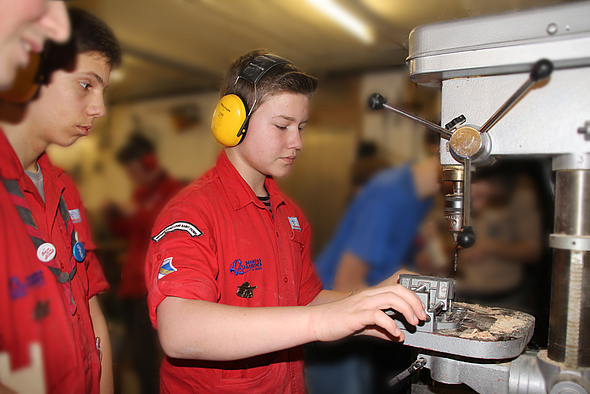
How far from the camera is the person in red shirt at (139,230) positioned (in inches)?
44.9

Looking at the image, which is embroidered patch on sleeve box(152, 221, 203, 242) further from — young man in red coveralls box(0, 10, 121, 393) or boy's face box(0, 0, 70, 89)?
boy's face box(0, 0, 70, 89)

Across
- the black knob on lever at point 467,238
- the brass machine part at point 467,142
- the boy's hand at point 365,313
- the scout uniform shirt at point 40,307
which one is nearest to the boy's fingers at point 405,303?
the boy's hand at point 365,313

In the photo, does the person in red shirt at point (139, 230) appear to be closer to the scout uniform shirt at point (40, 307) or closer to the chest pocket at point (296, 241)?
the scout uniform shirt at point (40, 307)

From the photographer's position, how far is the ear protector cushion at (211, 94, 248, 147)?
3.50 ft

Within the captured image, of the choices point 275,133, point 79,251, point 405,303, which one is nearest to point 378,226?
point 275,133

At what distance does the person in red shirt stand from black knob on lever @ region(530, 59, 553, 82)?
3.35 ft

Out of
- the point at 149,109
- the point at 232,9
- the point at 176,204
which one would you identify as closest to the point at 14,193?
the point at 176,204

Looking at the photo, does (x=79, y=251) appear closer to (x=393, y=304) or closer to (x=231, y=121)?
(x=231, y=121)

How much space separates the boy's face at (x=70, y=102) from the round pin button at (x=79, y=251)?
0.26 metres

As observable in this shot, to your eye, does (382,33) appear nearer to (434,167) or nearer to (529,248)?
(434,167)

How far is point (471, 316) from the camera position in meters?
0.94

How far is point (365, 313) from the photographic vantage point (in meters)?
0.74

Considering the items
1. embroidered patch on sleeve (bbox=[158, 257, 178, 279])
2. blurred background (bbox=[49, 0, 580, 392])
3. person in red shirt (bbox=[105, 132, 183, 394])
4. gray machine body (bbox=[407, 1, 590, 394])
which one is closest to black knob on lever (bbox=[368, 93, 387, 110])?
gray machine body (bbox=[407, 1, 590, 394])

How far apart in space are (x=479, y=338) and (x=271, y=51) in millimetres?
1153
